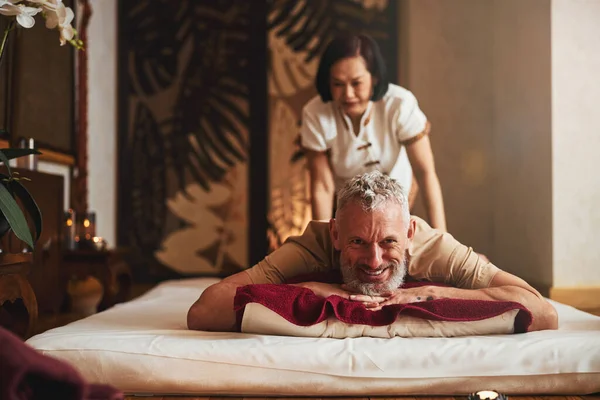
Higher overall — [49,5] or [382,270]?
[49,5]

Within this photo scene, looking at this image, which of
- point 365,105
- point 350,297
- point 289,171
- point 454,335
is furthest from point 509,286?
point 289,171

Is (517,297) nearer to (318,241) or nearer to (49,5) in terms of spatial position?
(318,241)

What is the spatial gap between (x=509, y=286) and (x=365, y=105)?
1.36 metres

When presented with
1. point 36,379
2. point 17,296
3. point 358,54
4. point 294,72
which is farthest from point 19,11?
point 294,72

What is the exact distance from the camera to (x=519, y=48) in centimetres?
450

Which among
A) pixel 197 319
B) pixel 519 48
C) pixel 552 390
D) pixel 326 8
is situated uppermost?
pixel 326 8

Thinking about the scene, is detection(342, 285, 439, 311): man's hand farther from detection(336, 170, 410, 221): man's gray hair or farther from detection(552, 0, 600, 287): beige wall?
detection(552, 0, 600, 287): beige wall

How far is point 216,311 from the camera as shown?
2.10m

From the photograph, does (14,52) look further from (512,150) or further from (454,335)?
(512,150)

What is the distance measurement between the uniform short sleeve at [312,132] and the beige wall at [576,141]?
4.60 feet

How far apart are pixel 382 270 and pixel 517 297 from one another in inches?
15.1

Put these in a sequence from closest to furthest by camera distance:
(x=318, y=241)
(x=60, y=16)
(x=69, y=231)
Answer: (x=60, y=16), (x=318, y=241), (x=69, y=231)

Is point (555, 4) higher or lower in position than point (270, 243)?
higher

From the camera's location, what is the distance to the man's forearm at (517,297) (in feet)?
6.77
